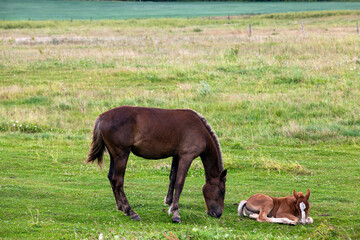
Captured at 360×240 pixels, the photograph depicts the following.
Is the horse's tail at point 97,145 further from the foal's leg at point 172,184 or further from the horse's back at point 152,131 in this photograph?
the foal's leg at point 172,184

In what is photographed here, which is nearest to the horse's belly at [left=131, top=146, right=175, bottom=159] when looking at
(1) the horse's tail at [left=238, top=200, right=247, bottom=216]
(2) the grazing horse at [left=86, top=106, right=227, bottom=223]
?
(2) the grazing horse at [left=86, top=106, right=227, bottom=223]

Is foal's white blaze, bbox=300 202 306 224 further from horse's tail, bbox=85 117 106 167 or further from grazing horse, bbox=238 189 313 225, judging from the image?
horse's tail, bbox=85 117 106 167

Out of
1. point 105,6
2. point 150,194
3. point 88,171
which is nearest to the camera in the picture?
point 150,194

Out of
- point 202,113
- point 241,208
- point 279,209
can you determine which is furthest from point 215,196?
point 202,113

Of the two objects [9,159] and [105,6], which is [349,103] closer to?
[9,159]

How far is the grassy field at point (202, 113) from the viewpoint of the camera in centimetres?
946

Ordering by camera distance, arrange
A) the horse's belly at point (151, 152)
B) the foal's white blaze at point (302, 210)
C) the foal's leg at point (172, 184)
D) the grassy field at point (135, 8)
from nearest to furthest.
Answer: the foal's white blaze at point (302, 210) < the horse's belly at point (151, 152) < the foal's leg at point (172, 184) < the grassy field at point (135, 8)

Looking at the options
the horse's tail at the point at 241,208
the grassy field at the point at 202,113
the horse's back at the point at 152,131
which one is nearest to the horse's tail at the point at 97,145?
the horse's back at the point at 152,131

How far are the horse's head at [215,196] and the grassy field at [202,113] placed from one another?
0.30m

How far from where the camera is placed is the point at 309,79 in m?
25.9

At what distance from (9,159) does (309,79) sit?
16666 mm

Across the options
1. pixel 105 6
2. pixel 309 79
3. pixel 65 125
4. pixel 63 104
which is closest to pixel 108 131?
pixel 65 125

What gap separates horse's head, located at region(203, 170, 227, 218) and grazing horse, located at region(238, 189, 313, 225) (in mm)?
459

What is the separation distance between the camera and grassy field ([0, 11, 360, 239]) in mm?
9461
